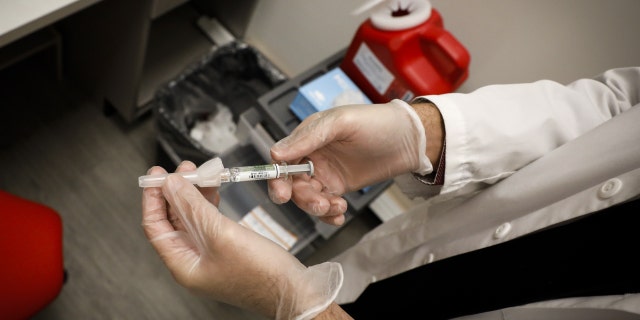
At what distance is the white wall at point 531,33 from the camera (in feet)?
3.67

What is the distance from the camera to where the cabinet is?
54.3 inches

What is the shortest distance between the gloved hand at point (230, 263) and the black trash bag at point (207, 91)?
0.72 meters

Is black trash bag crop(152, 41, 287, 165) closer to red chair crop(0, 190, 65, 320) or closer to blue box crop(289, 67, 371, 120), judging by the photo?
Answer: blue box crop(289, 67, 371, 120)

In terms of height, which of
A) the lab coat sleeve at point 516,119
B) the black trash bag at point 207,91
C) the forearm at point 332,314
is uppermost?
the lab coat sleeve at point 516,119

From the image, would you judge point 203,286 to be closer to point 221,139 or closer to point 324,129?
point 324,129

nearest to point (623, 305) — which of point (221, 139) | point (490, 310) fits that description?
point (490, 310)

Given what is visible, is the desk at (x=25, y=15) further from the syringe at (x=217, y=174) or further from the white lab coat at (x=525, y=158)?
the white lab coat at (x=525, y=158)

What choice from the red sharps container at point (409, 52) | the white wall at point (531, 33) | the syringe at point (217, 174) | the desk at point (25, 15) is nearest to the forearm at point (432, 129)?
the syringe at point (217, 174)

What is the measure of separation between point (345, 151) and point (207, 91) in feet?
3.07

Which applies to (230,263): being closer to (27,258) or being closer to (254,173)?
(254,173)

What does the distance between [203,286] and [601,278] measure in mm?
564

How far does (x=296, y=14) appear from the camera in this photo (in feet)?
5.75

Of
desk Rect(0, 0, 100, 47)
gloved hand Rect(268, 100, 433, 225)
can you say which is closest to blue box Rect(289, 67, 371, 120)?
gloved hand Rect(268, 100, 433, 225)

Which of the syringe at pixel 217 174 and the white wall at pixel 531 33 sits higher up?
the white wall at pixel 531 33
